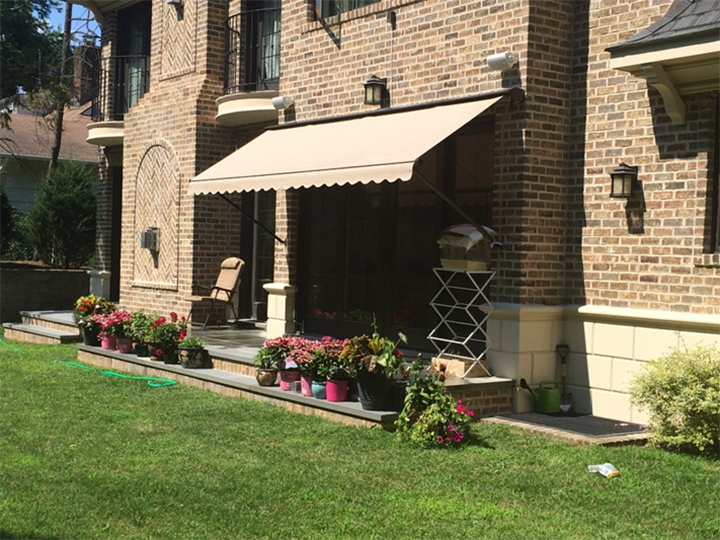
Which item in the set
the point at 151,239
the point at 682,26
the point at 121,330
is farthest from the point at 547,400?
the point at 151,239

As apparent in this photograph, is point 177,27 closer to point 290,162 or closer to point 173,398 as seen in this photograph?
point 290,162

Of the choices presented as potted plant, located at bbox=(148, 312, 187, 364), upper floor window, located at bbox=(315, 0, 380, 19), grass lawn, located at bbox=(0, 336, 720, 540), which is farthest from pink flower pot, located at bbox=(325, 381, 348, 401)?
upper floor window, located at bbox=(315, 0, 380, 19)

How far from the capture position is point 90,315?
14164mm

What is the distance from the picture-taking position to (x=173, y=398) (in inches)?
411

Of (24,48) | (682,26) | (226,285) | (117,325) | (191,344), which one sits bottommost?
(191,344)

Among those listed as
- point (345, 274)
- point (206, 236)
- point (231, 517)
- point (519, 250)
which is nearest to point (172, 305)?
point (206, 236)

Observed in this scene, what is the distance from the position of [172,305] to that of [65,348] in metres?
1.89

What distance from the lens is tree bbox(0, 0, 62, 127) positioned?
2128 cm

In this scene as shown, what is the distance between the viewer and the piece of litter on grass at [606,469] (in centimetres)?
709

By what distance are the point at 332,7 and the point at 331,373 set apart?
17.8 ft

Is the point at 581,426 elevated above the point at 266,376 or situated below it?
below

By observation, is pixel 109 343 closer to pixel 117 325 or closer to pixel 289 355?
pixel 117 325

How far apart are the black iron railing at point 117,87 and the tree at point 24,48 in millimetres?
2463

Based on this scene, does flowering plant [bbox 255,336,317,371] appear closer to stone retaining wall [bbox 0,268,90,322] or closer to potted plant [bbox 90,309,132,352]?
potted plant [bbox 90,309,132,352]
